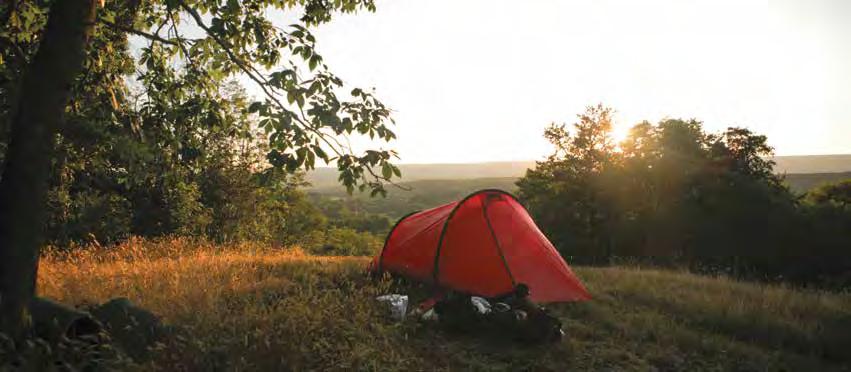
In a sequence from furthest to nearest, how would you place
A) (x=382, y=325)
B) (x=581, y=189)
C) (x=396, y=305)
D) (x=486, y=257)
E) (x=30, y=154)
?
(x=581, y=189) < (x=486, y=257) < (x=396, y=305) < (x=382, y=325) < (x=30, y=154)

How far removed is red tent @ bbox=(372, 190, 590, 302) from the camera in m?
7.69

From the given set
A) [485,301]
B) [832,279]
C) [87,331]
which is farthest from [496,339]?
[832,279]

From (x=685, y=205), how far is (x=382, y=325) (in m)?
28.0

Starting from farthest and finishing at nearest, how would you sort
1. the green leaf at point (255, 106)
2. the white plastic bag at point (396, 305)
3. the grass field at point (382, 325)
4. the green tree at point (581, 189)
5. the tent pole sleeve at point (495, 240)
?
the green tree at point (581, 189) < the tent pole sleeve at point (495, 240) < the white plastic bag at point (396, 305) < the grass field at point (382, 325) < the green leaf at point (255, 106)

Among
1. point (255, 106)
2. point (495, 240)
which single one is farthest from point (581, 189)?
point (255, 106)

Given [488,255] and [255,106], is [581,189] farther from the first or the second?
[255,106]

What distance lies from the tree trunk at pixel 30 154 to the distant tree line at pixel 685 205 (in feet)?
79.3

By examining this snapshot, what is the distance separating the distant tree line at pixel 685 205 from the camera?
948 inches

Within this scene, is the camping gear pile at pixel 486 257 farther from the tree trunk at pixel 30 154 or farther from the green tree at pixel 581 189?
the green tree at pixel 581 189

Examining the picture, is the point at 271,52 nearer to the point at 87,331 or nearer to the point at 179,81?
the point at 179,81

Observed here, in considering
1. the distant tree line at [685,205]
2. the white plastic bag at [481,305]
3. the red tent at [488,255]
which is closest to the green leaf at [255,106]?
the white plastic bag at [481,305]

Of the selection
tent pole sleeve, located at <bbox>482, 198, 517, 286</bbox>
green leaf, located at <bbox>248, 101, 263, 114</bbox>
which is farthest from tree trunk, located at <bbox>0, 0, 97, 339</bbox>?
tent pole sleeve, located at <bbox>482, 198, 517, 286</bbox>

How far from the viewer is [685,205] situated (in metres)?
27.7

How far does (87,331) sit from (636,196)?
32.9m
